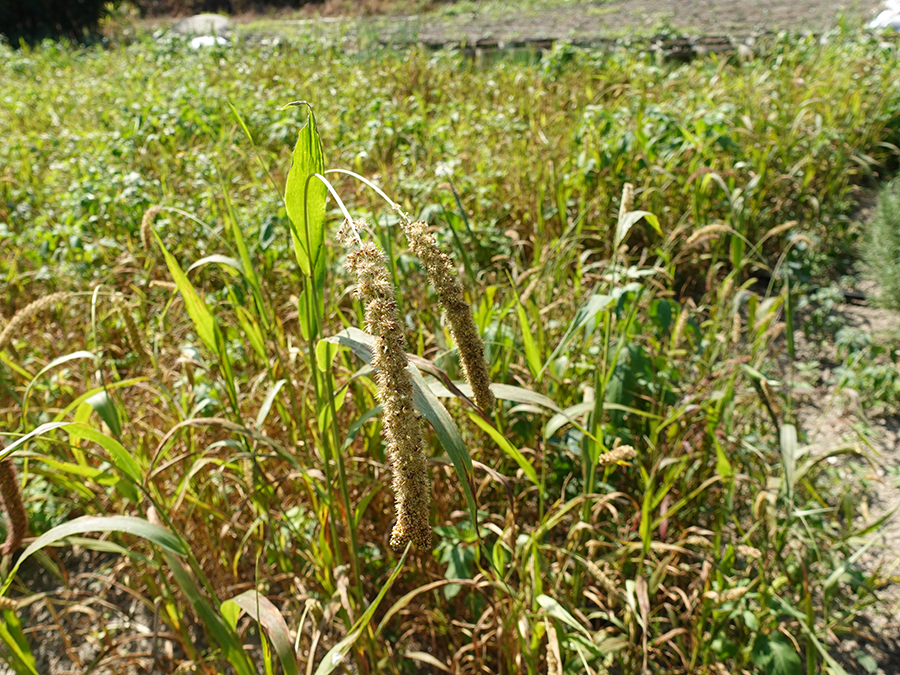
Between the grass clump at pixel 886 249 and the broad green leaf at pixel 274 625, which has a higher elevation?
the broad green leaf at pixel 274 625

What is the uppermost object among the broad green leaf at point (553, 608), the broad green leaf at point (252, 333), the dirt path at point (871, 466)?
the broad green leaf at point (252, 333)

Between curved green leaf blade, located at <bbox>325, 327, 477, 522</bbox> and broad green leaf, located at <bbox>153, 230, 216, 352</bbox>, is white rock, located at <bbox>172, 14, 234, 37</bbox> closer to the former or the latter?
broad green leaf, located at <bbox>153, 230, 216, 352</bbox>

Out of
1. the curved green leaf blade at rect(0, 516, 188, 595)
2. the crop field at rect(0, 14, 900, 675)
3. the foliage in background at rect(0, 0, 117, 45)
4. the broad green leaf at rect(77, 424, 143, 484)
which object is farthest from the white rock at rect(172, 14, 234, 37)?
the curved green leaf blade at rect(0, 516, 188, 595)

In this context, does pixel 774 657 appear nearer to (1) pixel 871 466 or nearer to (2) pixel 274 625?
(1) pixel 871 466

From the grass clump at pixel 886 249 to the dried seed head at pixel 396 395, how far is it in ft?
9.64

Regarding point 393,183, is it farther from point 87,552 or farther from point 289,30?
point 289,30

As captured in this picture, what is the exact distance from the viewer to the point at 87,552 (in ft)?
7.10

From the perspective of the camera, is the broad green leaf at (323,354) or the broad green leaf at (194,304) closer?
the broad green leaf at (323,354)

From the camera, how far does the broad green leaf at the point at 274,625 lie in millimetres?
1137

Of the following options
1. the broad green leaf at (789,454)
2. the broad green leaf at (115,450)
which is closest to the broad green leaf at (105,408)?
the broad green leaf at (115,450)

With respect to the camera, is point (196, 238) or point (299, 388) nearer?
point (299, 388)

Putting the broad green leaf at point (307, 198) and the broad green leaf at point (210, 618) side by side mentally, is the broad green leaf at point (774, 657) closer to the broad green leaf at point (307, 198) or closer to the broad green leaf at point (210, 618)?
the broad green leaf at point (210, 618)

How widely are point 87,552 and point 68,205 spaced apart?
5.92 ft

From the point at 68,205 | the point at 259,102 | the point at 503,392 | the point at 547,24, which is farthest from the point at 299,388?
the point at 547,24
